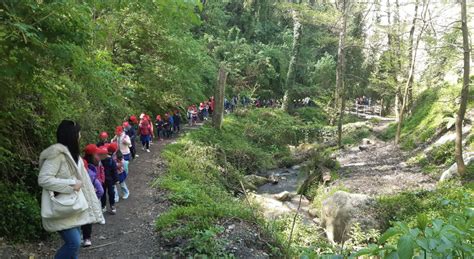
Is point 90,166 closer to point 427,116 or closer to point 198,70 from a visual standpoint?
point 198,70

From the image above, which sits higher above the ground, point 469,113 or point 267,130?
point 469,113

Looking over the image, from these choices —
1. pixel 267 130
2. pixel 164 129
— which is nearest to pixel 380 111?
pixel 267 130

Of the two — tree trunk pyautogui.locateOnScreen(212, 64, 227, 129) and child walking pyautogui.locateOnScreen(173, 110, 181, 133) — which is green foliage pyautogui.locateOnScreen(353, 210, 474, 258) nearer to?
tree trunk pyautogui.locateOnScreen(212, 64, 227, 129)

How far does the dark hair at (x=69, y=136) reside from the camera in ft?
12.7

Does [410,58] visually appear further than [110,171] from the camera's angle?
Yes

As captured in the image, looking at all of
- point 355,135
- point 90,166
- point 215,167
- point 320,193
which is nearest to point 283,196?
point 320,193

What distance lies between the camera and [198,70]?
68.3 ft

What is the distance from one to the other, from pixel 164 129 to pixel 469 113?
14.0 meters

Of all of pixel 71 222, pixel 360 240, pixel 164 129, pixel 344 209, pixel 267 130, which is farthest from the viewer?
pixel 267 130

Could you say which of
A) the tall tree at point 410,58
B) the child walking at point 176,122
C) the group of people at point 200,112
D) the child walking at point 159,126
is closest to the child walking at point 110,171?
the child walking at point 159,126

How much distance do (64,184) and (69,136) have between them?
0.52 meters

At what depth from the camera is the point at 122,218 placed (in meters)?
7.16

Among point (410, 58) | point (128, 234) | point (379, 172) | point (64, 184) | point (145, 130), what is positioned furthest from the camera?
point (410, 58)

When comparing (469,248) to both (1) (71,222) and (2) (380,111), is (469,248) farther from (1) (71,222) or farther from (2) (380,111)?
(2) (380,111)
